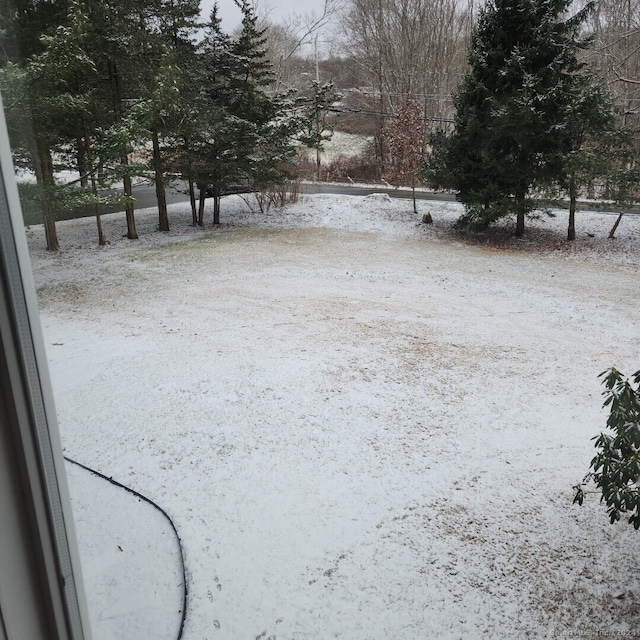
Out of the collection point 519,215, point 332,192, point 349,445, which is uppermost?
point 332,192

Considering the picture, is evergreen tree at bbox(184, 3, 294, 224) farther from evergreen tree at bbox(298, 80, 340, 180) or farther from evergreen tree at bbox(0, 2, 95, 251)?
evergreen tree at bbox(0, 2, 95, 251)

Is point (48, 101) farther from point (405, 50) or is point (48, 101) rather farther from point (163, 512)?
point (405, 50)

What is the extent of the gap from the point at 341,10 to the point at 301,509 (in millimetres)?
8499

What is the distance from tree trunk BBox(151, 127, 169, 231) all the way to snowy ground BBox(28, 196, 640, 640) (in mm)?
2124

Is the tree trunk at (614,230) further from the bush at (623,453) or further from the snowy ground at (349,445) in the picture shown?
the bush at (623,453)

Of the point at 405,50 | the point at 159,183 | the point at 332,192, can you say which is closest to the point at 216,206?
the point at 159,183

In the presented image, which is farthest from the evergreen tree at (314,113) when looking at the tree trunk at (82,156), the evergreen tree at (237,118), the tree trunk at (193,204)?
the tree trunk at (82,156)

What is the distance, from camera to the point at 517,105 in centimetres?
514

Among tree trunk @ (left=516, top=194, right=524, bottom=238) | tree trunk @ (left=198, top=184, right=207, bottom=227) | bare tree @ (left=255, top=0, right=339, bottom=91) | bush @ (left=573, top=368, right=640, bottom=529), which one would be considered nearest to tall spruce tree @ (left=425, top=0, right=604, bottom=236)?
tree trunk @ (left=516, top=194, right=524, bottom=238)

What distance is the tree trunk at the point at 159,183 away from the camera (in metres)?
5.78

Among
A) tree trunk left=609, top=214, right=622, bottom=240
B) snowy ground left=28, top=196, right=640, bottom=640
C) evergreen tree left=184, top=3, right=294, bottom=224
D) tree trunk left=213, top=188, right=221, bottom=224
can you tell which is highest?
evergreen tree left=184, top=3, right=294, bottom=224

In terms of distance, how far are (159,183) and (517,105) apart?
167 inches

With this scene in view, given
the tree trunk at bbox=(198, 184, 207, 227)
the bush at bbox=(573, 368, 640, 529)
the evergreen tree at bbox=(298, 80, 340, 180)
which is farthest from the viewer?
the tree trunk at bbox=(198, 184, 207, 227)

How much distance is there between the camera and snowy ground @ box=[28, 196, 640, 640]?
3.76ft
